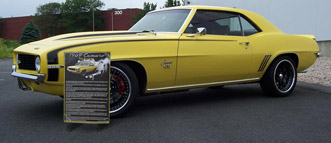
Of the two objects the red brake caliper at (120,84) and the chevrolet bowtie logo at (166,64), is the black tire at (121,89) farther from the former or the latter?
the chevrolet bowtie logo at (166,64)

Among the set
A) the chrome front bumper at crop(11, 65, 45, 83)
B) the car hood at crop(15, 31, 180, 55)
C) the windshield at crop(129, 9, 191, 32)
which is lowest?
the chrome front bumper at crop(11, 65, 45, 83)

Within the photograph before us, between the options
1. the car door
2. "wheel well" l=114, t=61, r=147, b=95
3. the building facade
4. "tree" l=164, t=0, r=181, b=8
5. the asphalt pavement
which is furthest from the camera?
the building facade

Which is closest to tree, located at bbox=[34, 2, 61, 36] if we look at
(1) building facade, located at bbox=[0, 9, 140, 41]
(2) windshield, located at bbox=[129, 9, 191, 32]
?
(1) building facade, located at bbox=[0, 9, 140, 41]

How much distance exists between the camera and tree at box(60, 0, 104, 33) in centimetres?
7681

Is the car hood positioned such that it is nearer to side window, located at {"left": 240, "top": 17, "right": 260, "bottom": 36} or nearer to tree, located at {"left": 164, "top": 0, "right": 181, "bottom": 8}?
side window, located at {"left": 240, "top": 17, "right": 260, "bottom": 36}

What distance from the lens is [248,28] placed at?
5.34 m

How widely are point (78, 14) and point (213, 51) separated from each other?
81535 mm

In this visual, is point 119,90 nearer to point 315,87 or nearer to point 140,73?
point 140,73

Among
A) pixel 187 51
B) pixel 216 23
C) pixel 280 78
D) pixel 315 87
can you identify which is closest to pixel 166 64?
pixel 187 51

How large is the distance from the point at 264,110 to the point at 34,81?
2.92 meters

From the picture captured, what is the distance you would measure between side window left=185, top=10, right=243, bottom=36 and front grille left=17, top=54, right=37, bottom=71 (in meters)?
2.01

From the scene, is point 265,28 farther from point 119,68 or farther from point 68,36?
point 68,36

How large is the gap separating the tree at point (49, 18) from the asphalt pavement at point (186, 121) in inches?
3088

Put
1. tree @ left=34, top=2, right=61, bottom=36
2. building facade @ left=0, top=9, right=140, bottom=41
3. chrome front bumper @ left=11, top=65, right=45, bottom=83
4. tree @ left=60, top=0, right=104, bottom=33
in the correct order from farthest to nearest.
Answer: tree @ left=34, top=2, right=61, bottom=36 → tree @ left=60, top=0, right=104, bottom=33 → building facade @ left=0, top=9, right=140, bottom=41 → chrome front bumper @ left=11, top=65, right=45, bottom=83
